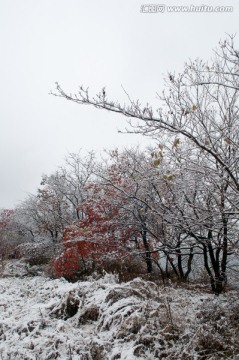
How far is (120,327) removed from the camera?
4.96m

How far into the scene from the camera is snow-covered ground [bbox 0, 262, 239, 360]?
4.37 meters

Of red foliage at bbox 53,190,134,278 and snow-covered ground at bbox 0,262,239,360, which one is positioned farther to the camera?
red foliage at bbox 53,190,134,278

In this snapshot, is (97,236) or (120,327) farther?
(97,236)

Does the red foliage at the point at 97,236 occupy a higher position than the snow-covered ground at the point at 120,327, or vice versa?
the red foliage at the point at 97,236

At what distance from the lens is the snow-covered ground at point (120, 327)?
4367mm

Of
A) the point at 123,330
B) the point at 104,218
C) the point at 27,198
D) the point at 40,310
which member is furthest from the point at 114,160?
the point at 27,198

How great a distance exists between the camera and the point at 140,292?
6094 millimetres

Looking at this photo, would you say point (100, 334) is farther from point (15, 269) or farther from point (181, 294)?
point (15, 269)

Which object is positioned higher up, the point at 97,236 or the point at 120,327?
the point at 97,236

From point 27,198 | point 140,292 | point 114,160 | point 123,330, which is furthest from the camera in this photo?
point 27,198

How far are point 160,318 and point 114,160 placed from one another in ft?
35.3

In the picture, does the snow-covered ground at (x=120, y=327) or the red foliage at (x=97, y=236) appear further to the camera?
the red foliage at (x=97, y=236)

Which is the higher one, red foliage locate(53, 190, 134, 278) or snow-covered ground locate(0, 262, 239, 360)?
red foliage locate(53, 190, 134, 278)

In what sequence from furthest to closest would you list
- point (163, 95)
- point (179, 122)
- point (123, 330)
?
point (123, 330) → point (163, 95) → point (179, 122)
